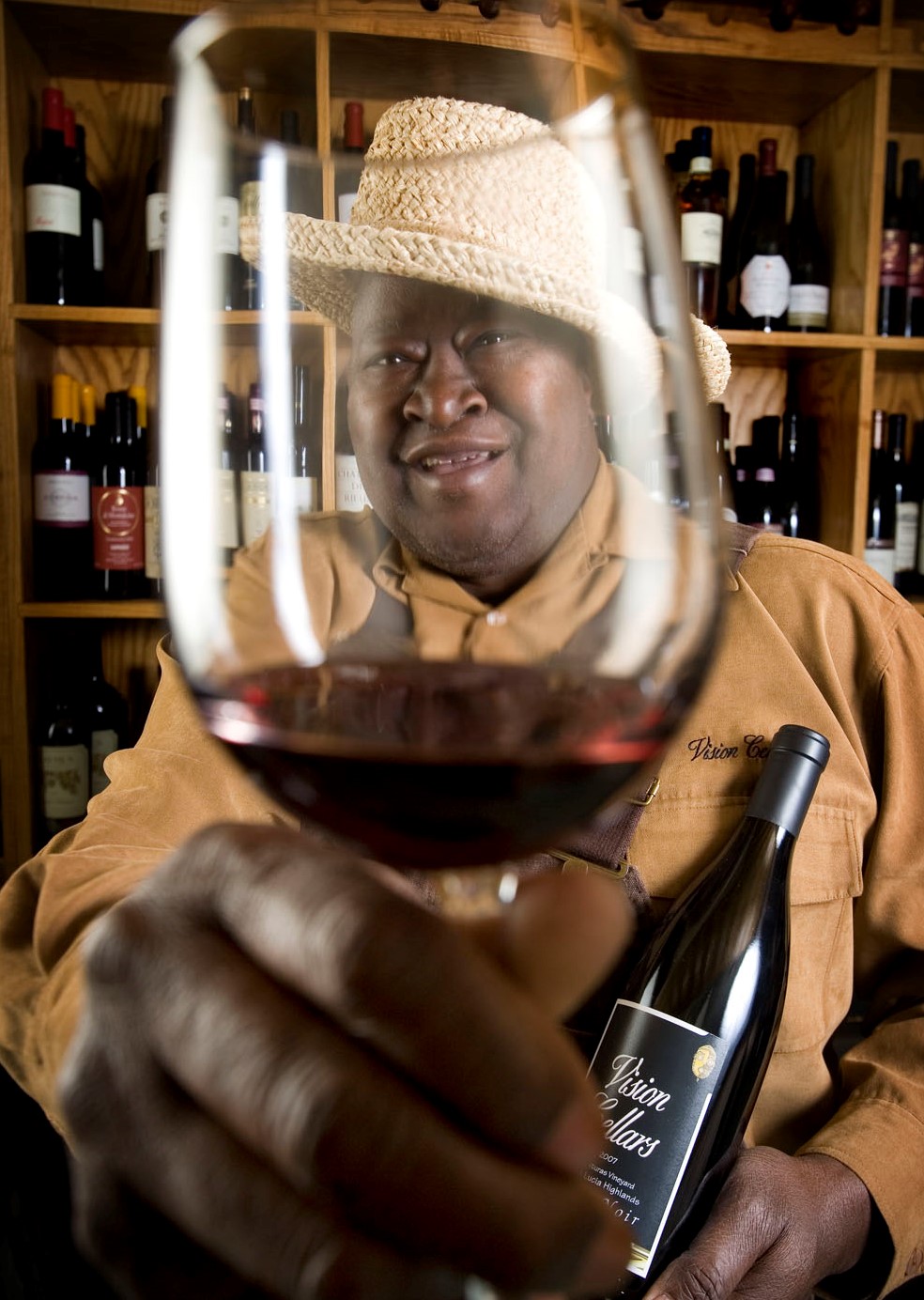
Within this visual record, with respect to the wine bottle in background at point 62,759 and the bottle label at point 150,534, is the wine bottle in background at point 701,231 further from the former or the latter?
the wine bottle in background at point 62,759

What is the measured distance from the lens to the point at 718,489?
1.06 ft

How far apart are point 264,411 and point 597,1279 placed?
0.27 m

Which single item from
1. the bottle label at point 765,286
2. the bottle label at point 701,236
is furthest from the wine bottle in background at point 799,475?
the bottle label at point 701,236

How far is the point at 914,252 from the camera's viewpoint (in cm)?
209

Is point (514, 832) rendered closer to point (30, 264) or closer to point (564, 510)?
point (564, 510)

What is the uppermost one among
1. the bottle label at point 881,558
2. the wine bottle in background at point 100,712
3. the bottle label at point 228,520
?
the bottle label at point 228,520

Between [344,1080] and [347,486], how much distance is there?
0.57 ft

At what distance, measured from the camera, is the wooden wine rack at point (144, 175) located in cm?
184

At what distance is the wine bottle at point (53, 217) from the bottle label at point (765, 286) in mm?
1190

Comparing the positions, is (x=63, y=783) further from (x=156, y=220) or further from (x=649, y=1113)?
(x=649, y=1113)

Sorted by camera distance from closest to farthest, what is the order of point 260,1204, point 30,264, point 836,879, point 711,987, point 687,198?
point 260,1204 → point 711,987 → point 836,879 → point 30,264 → point 687,198

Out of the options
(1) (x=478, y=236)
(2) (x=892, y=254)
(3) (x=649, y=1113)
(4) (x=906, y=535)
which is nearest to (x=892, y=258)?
(2) (x=892, y=254)

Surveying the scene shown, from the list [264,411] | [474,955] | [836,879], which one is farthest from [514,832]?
[836,879]

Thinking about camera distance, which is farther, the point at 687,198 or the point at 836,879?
the point at 687,198
